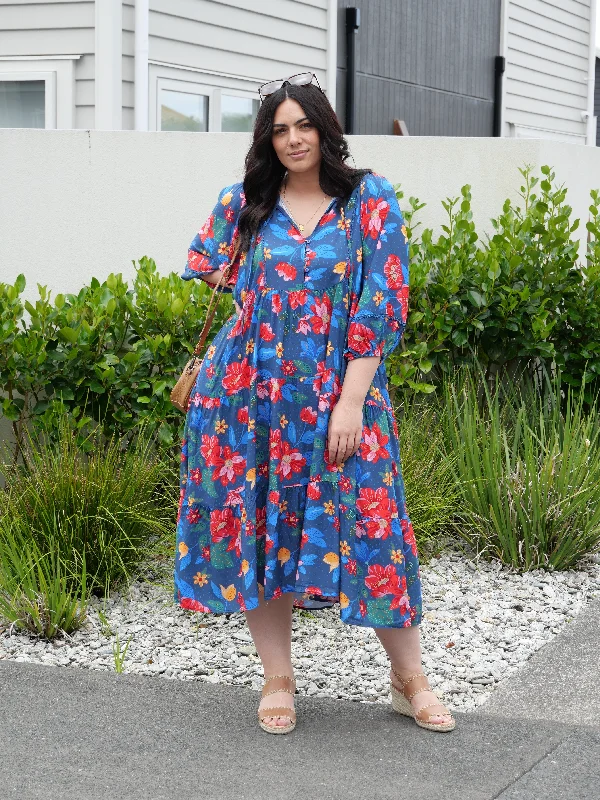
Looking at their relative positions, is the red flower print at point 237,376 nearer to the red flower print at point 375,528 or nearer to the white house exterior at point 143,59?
the red flower print at point 375,528

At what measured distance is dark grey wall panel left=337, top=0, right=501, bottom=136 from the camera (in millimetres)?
10477

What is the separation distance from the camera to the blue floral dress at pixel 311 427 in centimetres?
329

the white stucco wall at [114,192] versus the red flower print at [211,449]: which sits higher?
the white stucco wall at [114,192]

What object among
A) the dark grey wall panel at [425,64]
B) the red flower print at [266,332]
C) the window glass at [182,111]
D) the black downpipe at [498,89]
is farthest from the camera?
the black downpipe at [498,89]

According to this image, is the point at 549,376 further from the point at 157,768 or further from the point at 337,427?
the point at 157,768

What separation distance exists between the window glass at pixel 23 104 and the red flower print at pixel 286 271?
5.16 m

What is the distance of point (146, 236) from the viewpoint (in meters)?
6.12

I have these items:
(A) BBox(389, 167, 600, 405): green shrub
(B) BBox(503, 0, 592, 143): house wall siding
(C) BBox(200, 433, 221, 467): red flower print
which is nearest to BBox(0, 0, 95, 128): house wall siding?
(A) BBox(389, 167, 600, 405): green shrub

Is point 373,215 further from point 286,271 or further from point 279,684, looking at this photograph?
point 279,684

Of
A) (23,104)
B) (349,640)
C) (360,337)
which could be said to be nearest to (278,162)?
(360,337)

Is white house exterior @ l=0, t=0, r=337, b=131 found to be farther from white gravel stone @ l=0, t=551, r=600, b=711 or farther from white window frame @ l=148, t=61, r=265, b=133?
white gravel stone @ l=0, t=551, r=600, b=711

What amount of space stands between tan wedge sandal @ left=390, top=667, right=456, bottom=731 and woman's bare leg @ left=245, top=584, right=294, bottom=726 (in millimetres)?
310

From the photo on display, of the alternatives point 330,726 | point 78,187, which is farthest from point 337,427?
point 78,187

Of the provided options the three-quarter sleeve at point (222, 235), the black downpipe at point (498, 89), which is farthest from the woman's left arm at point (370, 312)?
the black downpipe at point (498, 89)
